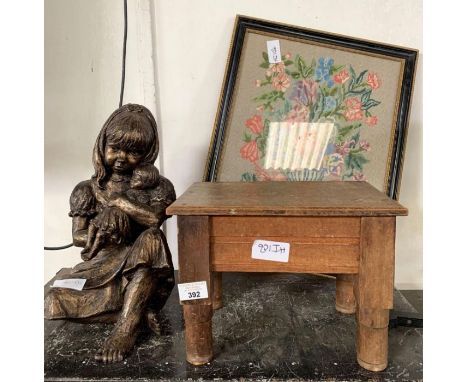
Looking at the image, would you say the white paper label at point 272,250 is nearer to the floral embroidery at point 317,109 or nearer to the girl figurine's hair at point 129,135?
the girl figurine's hair at point 129,135

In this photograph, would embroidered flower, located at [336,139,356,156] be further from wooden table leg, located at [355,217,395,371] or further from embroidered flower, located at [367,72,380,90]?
wooden table leg, located at [355,217,395,371]

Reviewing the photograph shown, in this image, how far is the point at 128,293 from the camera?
109cm

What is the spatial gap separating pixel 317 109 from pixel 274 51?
0.88ft

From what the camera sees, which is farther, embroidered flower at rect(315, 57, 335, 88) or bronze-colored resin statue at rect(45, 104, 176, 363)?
embroidered flower at rect(315, 57, 335, 88)

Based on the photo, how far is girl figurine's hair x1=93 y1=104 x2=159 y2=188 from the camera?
1.15 metres

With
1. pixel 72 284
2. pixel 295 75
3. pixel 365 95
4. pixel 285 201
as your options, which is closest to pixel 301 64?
pixel 295 75

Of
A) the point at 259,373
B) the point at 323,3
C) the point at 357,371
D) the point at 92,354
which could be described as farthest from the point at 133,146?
the point at 323,3

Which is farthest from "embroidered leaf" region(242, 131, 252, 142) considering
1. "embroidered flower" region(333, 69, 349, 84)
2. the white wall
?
"embroidered flower" region(333, 69, 349, 84)

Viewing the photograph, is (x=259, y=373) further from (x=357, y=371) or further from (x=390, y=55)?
(x=390, y=55)

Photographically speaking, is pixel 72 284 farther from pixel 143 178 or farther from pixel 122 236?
pixel 143 178

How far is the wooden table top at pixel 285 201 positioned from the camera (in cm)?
93

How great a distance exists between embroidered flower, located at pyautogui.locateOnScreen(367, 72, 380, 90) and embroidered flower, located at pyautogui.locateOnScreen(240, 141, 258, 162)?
48 cm

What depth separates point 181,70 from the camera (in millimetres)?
1597

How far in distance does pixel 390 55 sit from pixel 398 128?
0.27 m
